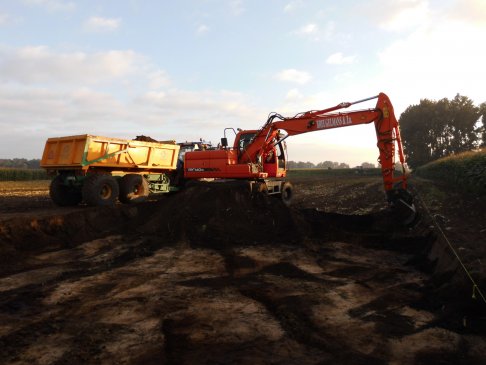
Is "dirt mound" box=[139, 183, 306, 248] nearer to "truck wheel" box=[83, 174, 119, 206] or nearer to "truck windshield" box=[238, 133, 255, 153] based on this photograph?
"truck wheel" box=[83, 174, 119, 206]

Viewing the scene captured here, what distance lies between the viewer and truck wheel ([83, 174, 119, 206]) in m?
12.0

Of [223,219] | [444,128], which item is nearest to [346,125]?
[223,219]

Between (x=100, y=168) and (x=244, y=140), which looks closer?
(x=100, y=168)

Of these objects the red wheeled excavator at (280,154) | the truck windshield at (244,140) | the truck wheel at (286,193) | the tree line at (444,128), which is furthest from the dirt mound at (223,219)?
the tree line at (444,128)

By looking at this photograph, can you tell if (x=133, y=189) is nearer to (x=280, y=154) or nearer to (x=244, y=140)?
(x=244, y=140)

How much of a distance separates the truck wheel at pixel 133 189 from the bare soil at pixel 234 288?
237cm

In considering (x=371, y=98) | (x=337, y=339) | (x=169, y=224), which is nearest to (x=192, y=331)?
(x=337, y=339)

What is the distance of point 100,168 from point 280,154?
6.48 metres

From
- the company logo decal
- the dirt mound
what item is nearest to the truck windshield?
the dirt mound

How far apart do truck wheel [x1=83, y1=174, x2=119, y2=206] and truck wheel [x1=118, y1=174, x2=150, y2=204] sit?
1.81ft

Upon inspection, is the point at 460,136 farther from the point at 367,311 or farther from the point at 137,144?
the point at 367,311

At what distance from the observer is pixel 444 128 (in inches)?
2116

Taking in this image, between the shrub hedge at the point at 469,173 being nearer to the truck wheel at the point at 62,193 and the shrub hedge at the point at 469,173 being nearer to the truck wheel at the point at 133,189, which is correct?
the truck wheel at the point at 133,189

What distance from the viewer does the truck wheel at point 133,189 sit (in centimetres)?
1329
